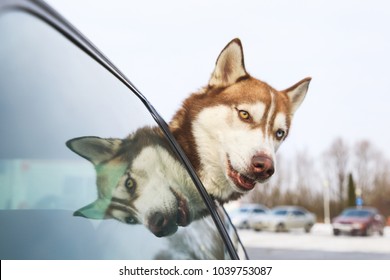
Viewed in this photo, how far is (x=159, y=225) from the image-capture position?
1.20 meters

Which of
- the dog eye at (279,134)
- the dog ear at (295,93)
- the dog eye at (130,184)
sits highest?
the dog eye at (130,184)

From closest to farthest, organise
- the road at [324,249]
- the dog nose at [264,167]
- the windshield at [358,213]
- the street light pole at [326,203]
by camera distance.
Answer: the dog nose at [264,167] < the road at [324,249] < the windshield at [358,213] < the street light pole at [326,203]

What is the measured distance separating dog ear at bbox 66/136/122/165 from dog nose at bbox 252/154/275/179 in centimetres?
124

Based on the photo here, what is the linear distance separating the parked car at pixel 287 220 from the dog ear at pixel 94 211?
1816 centimetres

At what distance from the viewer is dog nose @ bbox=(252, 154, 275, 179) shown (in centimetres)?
231

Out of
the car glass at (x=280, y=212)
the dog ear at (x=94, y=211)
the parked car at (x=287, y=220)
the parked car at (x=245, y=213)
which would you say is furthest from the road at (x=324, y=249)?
the dog ear at (x=94, y=211)

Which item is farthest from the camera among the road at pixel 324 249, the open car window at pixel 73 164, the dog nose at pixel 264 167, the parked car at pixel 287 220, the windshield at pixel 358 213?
the parked car at pixel 287 220

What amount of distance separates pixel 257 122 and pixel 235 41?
0.35m

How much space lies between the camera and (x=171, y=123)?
2.33m

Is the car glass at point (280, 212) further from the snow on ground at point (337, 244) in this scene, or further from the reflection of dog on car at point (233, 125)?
the reflection of dog on car at point (233, 125)

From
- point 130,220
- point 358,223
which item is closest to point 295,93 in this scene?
point 130,220

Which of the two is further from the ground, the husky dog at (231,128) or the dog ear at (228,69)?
the dog ear at (228,69)

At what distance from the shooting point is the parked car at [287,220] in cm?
1891
